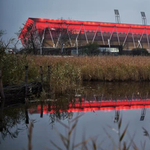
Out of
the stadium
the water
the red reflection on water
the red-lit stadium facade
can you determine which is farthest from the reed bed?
the red-lit stadium facade

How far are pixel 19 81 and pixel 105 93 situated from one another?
298 centimetres

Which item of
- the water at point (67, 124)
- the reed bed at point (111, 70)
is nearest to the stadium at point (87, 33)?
the reed bed at point (111, 70)

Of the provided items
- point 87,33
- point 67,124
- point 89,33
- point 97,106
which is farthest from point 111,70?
point 89,33

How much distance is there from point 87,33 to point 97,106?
52.7 metres

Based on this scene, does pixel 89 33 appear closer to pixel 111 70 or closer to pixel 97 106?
pixel 111 70

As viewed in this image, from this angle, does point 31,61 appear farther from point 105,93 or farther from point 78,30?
point 78,30

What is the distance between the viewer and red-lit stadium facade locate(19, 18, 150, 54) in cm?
5408

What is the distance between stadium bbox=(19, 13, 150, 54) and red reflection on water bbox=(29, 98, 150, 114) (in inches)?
1643

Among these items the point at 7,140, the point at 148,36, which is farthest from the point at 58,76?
the point at 148,36

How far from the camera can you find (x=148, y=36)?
65.2m

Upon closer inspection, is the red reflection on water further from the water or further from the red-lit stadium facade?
the red-lit stadium facade

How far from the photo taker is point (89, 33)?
6025 centimetres

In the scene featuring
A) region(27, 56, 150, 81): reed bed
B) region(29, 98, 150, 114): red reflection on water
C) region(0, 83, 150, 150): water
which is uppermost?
region(27, 56, 150, 81): reed bed

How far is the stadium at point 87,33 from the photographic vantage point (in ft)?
177
